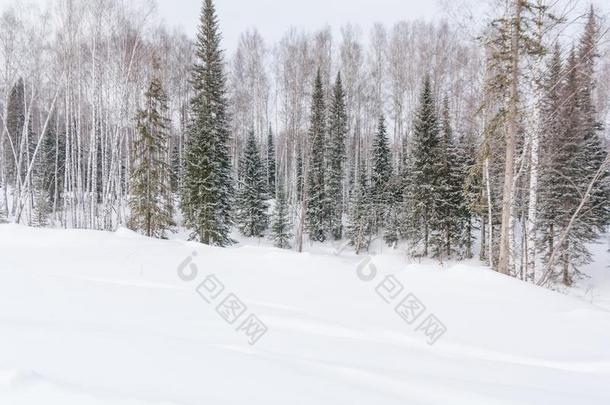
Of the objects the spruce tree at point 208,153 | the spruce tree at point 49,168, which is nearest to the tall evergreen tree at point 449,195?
the spruce tree at point 208,153

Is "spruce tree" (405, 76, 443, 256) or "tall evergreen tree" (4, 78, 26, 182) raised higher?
"tall evergreen tree" (4, 78, 26, 182)

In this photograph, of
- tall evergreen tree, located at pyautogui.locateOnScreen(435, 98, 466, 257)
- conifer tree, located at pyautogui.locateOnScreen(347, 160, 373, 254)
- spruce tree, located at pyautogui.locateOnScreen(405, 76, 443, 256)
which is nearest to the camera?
tall evergreen tree, located at pyautogui.locateOnScreen(435, 98, 466, 257)

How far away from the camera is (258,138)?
28859 millimetres

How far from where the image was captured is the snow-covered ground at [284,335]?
7.07 ft

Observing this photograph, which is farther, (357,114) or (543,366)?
(357,114)

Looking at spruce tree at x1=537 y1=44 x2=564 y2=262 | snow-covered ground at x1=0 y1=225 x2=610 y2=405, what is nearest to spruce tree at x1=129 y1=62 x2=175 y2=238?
snow-covered ground at x1=0 y1=225 x2=610 y2=405

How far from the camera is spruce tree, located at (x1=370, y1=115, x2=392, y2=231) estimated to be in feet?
73.1

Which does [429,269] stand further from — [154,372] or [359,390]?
[154,372]

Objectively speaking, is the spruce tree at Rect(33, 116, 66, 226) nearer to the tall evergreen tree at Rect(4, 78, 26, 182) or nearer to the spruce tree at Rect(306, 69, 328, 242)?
the tall evergreen tree at Rect(4, 78, 26, 182)

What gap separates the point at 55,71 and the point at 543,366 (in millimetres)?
17446

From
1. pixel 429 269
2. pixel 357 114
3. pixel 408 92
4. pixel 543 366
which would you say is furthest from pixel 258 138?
pixel 543 366

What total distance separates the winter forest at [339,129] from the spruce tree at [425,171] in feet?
0.24

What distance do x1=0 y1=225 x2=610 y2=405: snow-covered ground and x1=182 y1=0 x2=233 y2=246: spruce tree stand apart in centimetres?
995

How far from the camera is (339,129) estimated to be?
2458 centimetres
